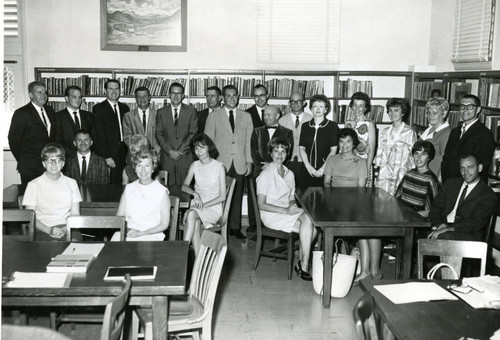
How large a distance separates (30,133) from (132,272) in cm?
425

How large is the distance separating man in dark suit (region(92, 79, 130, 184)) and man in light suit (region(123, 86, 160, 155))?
0.48 ft

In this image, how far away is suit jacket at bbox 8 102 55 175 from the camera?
6.68 m

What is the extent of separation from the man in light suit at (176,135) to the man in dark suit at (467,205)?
3266mm

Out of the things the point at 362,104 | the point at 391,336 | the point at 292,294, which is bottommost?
the point at 292,294

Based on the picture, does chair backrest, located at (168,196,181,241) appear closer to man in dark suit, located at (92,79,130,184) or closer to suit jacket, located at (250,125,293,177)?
suit jacket, located at (250,125,293,177)

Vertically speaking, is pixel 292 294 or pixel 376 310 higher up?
pixel 376 310

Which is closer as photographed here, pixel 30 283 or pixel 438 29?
pixel 30 283

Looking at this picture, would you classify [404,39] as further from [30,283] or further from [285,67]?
[30,283]

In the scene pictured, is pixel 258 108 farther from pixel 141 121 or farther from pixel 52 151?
pixel 52 151

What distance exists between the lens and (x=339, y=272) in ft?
16.1

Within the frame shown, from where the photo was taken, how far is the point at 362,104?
6625 millimetres

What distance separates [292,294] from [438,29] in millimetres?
5073

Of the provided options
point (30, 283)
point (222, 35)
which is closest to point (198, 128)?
point (222, 35)

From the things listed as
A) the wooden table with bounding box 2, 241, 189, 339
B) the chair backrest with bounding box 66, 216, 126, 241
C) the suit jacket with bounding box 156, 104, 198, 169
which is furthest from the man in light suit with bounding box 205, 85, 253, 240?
the wooden table with bounding box 2, 241, 189, 339
